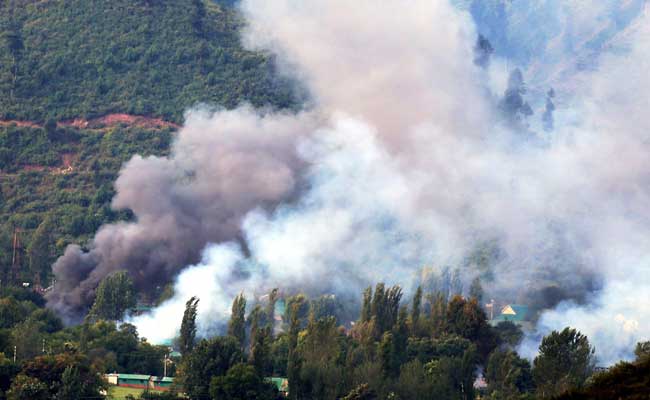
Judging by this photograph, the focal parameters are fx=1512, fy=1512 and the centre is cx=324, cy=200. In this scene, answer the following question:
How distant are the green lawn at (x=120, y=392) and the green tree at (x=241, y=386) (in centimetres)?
478

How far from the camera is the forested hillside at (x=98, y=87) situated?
417 ft

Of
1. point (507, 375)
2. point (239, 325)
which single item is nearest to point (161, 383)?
point (239, 325)

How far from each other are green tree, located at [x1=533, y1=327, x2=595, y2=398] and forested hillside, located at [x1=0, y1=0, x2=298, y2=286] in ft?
176

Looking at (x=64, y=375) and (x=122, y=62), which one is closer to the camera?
(x=64, y=375)

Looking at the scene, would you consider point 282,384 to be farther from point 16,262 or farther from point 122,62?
point 122,62

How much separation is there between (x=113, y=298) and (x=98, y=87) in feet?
163

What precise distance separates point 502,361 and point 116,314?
93.2 ft

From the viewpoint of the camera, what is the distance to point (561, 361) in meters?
72.1

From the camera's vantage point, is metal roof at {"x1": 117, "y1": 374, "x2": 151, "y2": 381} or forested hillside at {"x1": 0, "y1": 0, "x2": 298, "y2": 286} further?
forested hillside at {"x1": 0, "y1": 0, "x2": 298, "y2": 286}

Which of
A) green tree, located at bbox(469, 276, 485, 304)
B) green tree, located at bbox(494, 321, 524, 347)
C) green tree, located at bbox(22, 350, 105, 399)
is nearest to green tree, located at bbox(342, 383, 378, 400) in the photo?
green tree, located at bbox(22, 350, 105, 399)

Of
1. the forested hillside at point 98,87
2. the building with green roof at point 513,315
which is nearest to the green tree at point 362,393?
the building with green roof at point 513,315

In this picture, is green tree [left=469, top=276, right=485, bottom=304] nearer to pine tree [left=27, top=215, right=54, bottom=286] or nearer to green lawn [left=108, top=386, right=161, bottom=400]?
green lawn [left=108, top=386, right=161, bottom=400]

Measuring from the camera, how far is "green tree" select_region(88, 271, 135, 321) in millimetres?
93688

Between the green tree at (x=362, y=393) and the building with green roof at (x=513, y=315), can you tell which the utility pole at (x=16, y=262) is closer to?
the building with green roof at (x=513, y=315)
